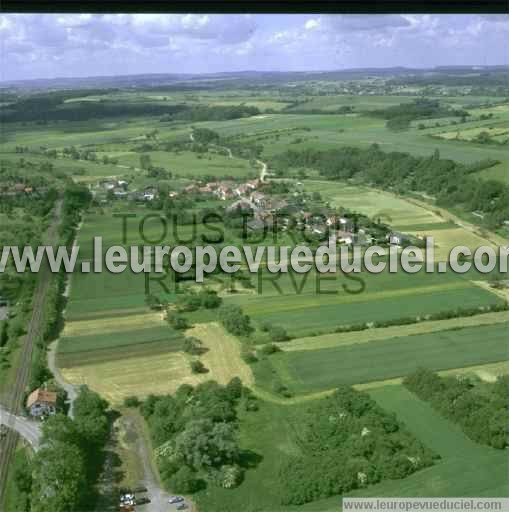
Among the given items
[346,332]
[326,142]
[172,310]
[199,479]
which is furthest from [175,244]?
[326,142]

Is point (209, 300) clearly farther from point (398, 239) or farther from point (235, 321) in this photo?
point (398, 239)

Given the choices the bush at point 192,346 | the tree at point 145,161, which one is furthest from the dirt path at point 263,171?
the bush at point 192,346

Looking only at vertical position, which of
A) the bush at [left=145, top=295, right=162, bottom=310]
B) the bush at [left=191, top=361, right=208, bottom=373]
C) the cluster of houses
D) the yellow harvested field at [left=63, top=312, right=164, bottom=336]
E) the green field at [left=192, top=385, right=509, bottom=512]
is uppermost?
the cluster of houses

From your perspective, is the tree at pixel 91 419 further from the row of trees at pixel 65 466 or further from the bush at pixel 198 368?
the bush at pixel 198 368

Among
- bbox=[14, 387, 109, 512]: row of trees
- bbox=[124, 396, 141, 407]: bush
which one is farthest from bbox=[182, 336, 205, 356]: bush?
bbox=[14, 387, 109, 512]: row of trees

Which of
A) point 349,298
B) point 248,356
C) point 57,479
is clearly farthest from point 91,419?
point 349,298

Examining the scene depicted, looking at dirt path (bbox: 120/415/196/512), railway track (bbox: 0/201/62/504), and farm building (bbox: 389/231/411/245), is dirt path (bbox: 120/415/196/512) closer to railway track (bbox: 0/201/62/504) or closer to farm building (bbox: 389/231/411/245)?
railway track (bbox: 0/201/62/504)

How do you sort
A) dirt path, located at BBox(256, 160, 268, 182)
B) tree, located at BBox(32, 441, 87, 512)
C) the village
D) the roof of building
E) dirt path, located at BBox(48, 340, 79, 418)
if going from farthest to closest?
dirt path, located at BBox(256, 160, 268, 182) → the village → dirt path, located at BBox(48, 340, 79, 418) → the roof of building → tree, located at BBox(32, 441, 87, 512)

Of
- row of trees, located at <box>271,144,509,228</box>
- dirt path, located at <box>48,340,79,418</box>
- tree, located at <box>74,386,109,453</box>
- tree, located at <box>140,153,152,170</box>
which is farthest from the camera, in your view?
tree, located at <box>140,153,152,170</box>
